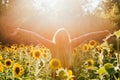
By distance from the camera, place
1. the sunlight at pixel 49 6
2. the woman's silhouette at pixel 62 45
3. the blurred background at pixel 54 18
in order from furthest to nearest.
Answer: the sunlight at pixel 49 6 < the blurred background at pixel 54 18 < the woman's silhouette at pixel 62 45

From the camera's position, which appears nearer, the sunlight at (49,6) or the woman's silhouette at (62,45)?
the woman's silhouette at (62,45)

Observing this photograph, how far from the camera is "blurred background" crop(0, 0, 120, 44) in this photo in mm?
23922

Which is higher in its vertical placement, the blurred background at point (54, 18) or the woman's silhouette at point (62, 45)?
the blurred background at point (54, 18)

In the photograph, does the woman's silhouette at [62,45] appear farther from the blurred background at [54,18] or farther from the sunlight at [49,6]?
the sunlight at [49,6]

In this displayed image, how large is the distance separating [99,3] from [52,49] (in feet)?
114

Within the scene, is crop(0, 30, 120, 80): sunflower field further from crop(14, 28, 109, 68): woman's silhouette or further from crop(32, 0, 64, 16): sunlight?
crop(32, 0, 64, 16): sunlight

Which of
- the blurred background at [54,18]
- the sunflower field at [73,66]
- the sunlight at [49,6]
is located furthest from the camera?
the sunlight at [49,6]

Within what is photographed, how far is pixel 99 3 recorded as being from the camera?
37.8m

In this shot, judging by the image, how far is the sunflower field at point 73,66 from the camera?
191 centimetres

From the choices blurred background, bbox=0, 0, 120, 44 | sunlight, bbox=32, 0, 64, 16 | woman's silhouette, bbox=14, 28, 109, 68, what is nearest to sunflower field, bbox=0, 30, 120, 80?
woman's silhouette, bbox=14, 28, 109, 68

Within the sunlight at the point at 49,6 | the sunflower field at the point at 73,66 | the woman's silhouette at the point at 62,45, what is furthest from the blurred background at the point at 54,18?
the woman's silhouette at the point at 62,45

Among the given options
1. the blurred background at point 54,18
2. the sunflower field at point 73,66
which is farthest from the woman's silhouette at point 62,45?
the blurred background at point 54,18

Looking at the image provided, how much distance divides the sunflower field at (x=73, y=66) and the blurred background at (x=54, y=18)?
8962 millimetres

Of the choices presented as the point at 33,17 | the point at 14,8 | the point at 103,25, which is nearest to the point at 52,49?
the point at 103,25
